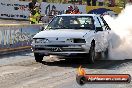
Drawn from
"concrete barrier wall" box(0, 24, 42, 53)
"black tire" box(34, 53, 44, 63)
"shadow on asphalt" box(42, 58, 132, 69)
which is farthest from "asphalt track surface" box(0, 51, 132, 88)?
"concrete barrier wall" box(0, 24, 42, 53)

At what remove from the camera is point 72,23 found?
13.1 m

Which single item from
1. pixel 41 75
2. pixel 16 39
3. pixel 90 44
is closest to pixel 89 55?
pixel 90 44

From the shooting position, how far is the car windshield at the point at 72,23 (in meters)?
12.9

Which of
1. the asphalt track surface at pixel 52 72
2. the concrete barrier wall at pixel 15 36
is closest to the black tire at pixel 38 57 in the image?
the asphalt track surface at pixel 52 72

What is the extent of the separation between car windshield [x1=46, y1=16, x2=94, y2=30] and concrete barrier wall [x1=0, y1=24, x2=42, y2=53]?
381 centimetres

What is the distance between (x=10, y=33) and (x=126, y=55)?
16.6ft

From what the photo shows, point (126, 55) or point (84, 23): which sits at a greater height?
point (84, 23)

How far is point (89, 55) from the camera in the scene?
12141 millimetres

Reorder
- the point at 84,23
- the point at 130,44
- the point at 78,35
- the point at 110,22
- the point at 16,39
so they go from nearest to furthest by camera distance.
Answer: the point at 78,35 < the point at 84,23 < the point at 130,44 < the point at 16,39 < the point at 110,22

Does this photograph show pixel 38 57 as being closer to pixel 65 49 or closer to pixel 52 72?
pixel 65 49

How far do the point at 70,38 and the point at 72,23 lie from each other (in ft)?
4.34

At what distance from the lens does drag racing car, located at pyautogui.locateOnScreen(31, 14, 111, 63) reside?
→ 11.9 meters

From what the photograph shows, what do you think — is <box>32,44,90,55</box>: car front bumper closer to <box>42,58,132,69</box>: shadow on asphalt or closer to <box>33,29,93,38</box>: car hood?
<box>33,29,93,38</box>: car hood

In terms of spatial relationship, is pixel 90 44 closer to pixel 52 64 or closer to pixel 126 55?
pixel 52 64
